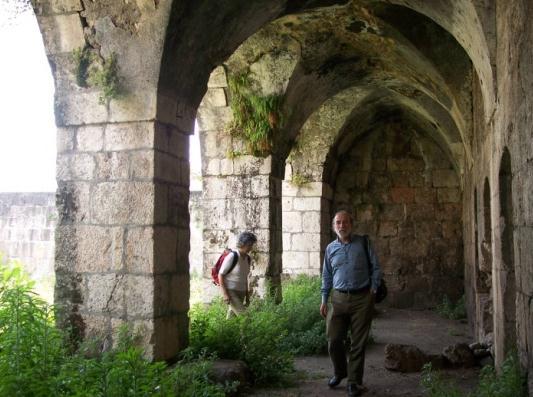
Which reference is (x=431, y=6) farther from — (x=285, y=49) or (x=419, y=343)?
(x=419, y=343)

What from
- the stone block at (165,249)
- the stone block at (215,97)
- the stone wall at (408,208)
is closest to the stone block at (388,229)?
the stone wall at (408,208)

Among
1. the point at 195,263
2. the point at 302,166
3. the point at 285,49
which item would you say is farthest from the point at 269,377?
the point at 195,263

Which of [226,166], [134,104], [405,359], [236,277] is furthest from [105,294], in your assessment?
[226,166]

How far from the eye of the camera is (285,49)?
23.7ft

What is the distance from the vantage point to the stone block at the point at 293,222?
10797mm

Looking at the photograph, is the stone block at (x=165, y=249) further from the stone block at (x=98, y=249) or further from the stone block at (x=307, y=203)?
the stone block at (x=307, y=203)

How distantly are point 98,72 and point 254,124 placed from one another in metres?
3.24

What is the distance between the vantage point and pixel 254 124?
7.58m

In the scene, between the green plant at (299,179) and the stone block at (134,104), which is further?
the green plant at (299,179)

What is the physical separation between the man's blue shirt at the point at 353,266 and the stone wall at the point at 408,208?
723 centimetres

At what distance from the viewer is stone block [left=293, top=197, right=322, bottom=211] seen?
10758 mm

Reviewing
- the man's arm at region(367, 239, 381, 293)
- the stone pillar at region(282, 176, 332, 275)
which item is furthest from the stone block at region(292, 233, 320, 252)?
the man's arm at region(367, 239, 381, 293)

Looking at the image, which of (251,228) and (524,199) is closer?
(524,199)

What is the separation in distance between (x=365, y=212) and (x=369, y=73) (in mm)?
4206
